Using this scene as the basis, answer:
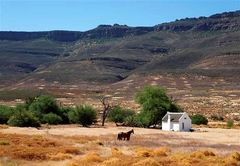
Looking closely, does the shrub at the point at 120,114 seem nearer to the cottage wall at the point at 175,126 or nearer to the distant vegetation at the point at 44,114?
the distant vegetation at the point at 44,114

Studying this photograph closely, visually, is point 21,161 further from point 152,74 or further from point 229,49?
point 229,49

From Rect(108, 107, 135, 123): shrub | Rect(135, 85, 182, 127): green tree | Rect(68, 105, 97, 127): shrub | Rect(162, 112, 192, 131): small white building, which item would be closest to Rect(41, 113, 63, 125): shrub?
Rect(68, 105, 97, 127): shrub

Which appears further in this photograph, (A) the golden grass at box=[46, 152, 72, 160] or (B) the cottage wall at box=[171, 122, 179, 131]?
(B) the cottage wall at box=[171, 122, 179, 131]

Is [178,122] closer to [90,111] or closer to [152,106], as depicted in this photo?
A: [152,106]

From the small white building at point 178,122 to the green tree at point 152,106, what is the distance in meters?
3.14

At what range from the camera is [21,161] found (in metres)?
17.2

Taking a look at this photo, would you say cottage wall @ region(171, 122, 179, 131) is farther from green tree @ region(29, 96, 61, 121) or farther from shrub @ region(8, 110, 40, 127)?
green tree @ region(29, 96, 61, 121)

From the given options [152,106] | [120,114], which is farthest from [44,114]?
[152,106]

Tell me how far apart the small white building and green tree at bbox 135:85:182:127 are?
314cm

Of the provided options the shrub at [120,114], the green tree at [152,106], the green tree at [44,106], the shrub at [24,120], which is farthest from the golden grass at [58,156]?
the shrub at [120,114]

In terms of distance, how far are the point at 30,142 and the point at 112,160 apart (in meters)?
9.18

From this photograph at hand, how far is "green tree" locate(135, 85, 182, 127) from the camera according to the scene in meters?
50.0

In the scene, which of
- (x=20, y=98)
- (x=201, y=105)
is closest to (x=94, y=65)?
(x=20, y=98)

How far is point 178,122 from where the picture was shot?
45.6 meters
